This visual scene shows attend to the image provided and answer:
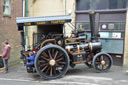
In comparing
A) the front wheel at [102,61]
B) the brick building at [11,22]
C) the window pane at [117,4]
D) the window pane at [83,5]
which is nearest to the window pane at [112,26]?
the window pane at [117,4]

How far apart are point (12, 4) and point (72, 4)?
3713 millimetres

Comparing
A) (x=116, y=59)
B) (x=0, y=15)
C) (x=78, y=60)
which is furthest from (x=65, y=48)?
(x=0, y=15)

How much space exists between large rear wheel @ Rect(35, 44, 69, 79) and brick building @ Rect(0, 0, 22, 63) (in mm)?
3903

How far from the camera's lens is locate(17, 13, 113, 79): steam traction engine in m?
6.22

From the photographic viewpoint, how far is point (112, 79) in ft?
20.1

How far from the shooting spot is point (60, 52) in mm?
6340

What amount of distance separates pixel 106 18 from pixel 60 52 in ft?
13.8

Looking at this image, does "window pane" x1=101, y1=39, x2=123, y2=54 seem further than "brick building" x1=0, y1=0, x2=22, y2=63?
No

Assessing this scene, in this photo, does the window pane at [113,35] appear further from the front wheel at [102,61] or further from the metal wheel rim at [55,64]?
the metal wheel rim at [55,64]

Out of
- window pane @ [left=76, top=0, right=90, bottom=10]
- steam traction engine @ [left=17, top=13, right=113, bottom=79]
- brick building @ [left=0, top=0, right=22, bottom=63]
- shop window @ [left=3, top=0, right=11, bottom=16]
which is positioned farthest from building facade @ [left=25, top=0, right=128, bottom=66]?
shop window @ [left=3, top=0, right=11, bottom=16]

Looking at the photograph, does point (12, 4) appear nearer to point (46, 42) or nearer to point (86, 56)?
point (46, 42)

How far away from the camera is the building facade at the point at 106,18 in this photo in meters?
8.70

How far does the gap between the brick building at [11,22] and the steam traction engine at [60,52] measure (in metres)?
2.90

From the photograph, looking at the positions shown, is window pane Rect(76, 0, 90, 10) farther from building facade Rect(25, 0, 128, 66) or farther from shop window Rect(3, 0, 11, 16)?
shop window Rect(3, 0, 11, 16)
